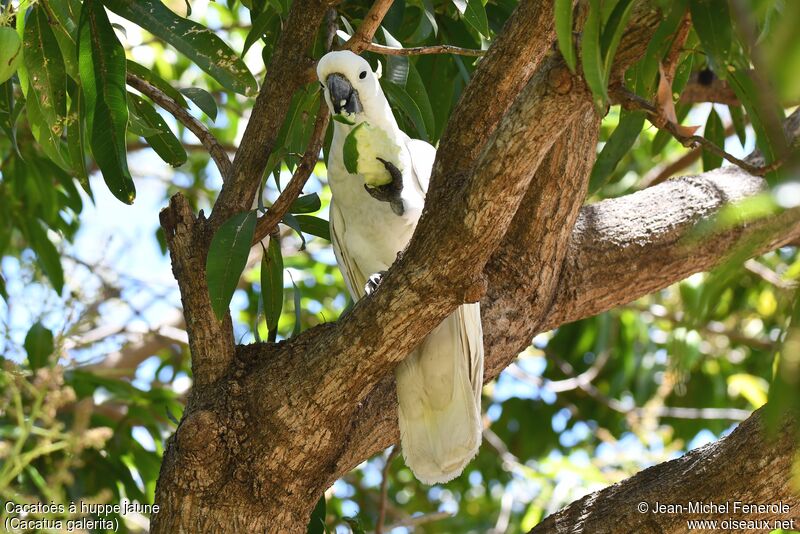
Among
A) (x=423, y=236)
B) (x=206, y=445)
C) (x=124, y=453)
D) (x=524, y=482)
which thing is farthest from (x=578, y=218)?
(x=124, y=453)

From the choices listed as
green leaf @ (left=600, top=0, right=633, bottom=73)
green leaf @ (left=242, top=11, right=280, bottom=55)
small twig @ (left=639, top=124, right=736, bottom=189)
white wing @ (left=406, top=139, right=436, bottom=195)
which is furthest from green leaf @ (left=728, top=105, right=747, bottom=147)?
green leaf @ (left=600, top=0, right=633, bottom=73)

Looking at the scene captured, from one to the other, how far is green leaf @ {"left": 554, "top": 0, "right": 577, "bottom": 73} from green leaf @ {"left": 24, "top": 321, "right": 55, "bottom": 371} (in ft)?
6.31

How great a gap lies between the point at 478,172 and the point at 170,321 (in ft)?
8.10

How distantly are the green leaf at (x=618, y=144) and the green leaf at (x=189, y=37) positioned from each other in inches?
34.4

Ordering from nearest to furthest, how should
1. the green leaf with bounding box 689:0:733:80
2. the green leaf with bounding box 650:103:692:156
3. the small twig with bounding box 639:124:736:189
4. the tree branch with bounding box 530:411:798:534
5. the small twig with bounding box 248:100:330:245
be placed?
the green leaf with bounding box 689:0:733:80
the tree branch with bounding box 530:411:798:534
the small twig with bounding box 248:100:330:245
the green leaf with bounding box 650:103:692:156
the small twig with bounding box 639:124:736:189

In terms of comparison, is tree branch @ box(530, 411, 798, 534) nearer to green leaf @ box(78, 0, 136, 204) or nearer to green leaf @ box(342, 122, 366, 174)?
green leaf @ box(342, 122, 366, 174)

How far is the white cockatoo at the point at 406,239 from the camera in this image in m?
1.78

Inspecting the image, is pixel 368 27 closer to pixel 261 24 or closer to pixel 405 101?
pixel 405 101

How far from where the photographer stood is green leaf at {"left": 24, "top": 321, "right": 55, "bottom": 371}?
2.51 metres

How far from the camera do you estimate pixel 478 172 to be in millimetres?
1343

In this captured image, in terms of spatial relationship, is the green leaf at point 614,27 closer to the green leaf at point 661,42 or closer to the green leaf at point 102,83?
the green leaf at point 661,42

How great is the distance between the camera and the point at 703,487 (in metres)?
1.58

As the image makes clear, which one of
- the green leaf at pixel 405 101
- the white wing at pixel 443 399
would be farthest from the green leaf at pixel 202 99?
the white wing at pixel 443 399

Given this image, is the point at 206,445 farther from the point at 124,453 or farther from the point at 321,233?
the point at 124,453
